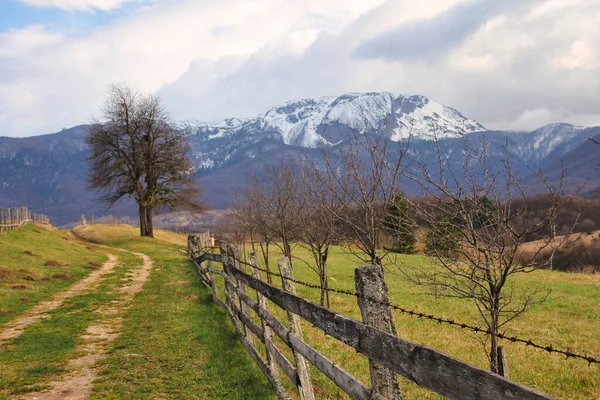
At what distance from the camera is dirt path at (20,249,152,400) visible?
286 inches

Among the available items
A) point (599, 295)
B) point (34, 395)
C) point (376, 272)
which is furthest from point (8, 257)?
point (599, 295)

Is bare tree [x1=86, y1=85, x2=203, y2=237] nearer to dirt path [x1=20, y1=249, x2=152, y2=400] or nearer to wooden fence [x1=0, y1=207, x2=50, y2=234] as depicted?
wooden fence [x1=0, y1=207, x2=50, y2=234]

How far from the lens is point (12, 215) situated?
38312 mm

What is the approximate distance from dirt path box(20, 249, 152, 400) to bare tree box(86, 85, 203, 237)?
35.0 m

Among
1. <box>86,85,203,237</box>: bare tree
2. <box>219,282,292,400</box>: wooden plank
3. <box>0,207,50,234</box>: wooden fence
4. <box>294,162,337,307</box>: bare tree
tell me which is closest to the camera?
<box>219,282,292,400</box>: wooden plank

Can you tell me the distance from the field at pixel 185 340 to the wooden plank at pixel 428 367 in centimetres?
396

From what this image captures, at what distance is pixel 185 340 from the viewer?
424 inches

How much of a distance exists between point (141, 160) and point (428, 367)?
2036 inches

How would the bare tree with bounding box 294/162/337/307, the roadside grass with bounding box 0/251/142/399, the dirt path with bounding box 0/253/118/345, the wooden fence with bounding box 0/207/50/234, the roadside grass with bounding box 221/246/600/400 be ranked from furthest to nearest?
the wooden fence with bounding box 0/207/50/234
the bare tree with bounding box 294/162/337/307
the dirt path with bounding box 0/253/118/345
the roadside grass with bounding box 221/246/600/400
the roadside grass with bounding box 0/251/142/399

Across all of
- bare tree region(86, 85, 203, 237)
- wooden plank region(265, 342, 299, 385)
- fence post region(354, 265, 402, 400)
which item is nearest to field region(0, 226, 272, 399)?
wooden plank region(265, 342, 299, 385)

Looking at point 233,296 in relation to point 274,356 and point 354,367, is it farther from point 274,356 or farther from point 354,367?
point 274,356

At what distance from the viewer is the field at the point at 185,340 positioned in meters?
7.90

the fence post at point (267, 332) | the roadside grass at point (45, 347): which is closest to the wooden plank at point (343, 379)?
the fence post at point (267, 332)

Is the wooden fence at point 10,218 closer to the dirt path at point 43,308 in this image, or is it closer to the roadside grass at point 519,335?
the dirt path at point 43,308
